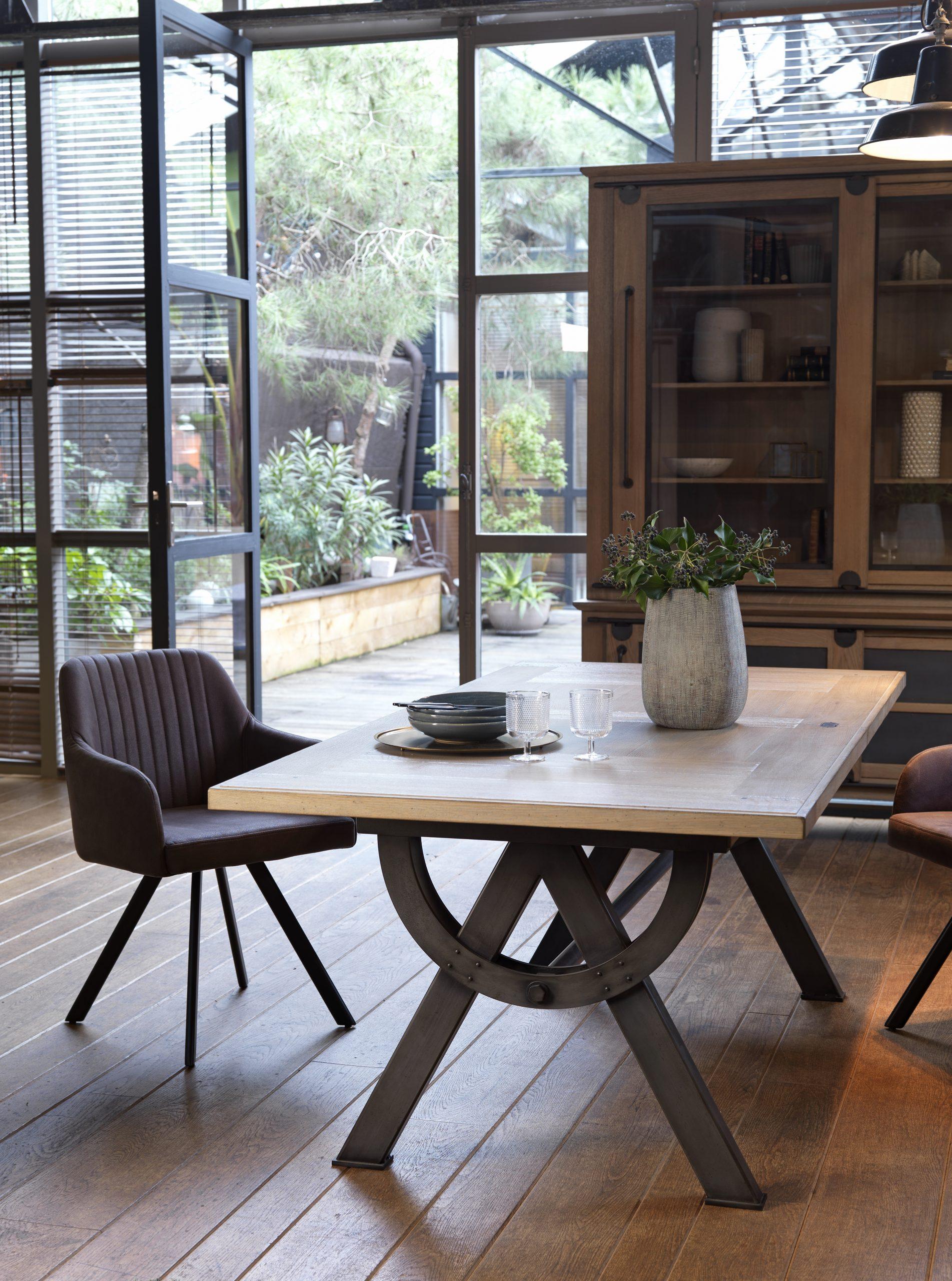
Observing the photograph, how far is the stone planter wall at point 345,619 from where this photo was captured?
26.0 feet

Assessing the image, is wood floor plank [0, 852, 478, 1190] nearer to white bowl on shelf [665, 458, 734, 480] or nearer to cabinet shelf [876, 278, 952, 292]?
white bowl on shelf [665, 458, 734, 480]

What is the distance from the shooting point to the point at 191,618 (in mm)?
4891

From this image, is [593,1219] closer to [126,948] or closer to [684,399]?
[126,948]

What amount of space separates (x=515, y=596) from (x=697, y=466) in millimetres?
1095

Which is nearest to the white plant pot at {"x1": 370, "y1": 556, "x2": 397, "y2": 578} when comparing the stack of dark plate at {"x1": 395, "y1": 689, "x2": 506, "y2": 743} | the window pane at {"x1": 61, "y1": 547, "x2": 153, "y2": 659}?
the window pane at {"x1": 61, "y1": 547, "x2": 153, "y2": 659}

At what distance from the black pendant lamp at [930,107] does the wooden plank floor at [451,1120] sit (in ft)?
6.02

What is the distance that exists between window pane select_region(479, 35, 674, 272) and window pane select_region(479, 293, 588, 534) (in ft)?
0.55

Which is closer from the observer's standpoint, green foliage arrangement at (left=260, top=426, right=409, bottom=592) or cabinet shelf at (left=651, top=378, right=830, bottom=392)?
cabinet shelf at (left=651, top=378, right=830, bottom=392)

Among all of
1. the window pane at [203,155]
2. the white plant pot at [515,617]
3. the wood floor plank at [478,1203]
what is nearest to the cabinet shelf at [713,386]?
the white plant pot at [515,617]

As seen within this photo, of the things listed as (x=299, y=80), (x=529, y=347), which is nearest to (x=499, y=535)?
(x=529, y=347)

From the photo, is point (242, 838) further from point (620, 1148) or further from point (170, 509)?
point (170, 509)

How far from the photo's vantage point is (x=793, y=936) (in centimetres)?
305

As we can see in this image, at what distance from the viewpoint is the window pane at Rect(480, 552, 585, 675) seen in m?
5.34

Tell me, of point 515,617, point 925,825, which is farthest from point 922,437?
point 925,825
